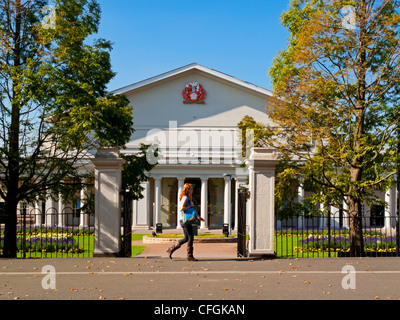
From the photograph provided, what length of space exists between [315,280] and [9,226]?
360 inches

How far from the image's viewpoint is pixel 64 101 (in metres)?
12.8

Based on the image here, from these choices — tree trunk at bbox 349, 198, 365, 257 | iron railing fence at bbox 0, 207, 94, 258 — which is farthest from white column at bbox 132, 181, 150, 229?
tree trunk at bbox 349, 198, 365, 257

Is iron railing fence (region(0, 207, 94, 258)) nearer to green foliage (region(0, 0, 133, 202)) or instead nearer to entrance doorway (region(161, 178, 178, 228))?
green foliage (region(0, 0, 133, 202))

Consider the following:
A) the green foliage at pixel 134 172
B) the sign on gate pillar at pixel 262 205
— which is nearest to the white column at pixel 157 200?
the green foliage at pixel 134 172

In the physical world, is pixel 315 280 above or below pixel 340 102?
below

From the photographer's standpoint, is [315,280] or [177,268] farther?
[177,268]

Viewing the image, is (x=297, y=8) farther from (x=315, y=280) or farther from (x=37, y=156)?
(x=315, y=280)

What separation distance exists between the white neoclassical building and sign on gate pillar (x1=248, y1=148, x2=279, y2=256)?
90.1 ft

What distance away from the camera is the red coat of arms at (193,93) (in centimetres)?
4047

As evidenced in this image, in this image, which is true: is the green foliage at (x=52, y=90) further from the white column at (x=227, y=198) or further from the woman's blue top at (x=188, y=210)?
the white column at (x=227, y=198)

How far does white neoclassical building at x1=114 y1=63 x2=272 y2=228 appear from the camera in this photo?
39.9 metres

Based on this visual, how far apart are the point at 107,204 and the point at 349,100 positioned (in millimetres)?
8135

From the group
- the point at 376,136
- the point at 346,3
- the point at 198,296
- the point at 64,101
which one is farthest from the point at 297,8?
the point at 198,296

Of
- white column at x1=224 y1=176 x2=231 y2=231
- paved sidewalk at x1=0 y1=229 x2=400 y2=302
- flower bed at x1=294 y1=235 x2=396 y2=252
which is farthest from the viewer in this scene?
white column at x1=224 y1=176 x2=231 y2=231
